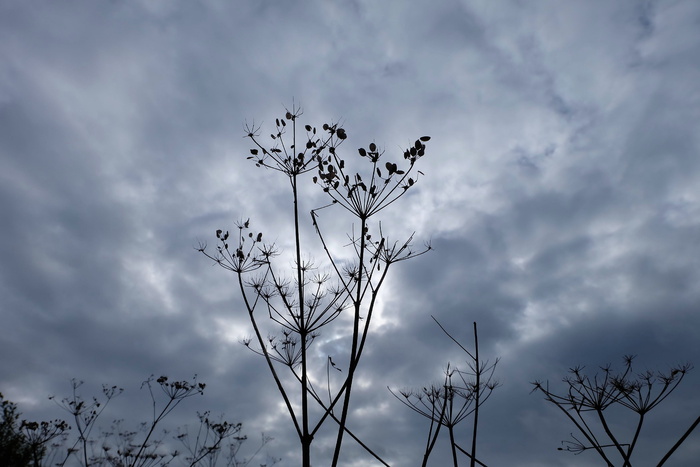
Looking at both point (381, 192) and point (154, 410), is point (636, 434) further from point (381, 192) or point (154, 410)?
point (154, 410)

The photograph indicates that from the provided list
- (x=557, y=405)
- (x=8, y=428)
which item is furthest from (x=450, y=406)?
(x=8, y=428)

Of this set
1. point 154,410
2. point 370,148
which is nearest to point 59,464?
point 154,410

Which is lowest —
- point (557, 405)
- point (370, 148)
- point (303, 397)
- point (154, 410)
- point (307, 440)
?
point (307, 440)

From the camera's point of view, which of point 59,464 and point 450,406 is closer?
point 450,406

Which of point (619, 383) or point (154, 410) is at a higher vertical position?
point (154, 410)

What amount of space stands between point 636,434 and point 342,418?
4629 millimetres

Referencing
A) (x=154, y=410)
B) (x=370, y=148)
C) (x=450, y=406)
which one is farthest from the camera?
(x=154, y=410)

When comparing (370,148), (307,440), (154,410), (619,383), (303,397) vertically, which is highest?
(370,148)

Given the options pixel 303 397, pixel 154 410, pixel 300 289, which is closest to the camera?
pixel 303 397

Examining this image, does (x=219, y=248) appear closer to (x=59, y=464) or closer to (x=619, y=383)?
(x=619, y=383)

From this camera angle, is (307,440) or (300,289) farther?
(300,289)

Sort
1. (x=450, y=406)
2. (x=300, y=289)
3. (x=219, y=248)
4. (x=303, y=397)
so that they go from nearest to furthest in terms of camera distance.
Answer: (x=303, y=397) < (x=300, y=289) < (x=450, y=406) < (x=219, y=248)

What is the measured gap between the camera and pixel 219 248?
938cm

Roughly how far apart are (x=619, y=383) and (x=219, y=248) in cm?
772
